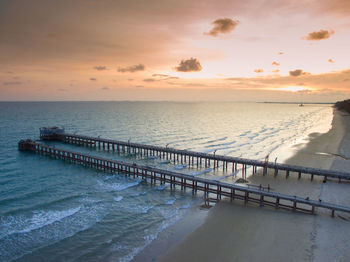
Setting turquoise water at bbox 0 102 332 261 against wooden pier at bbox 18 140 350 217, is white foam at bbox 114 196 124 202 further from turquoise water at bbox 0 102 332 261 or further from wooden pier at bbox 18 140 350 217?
wooden pier at bbox 18 140 350 217

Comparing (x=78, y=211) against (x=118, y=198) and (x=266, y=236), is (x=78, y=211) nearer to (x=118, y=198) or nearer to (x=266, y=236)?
(x=118, y=198)

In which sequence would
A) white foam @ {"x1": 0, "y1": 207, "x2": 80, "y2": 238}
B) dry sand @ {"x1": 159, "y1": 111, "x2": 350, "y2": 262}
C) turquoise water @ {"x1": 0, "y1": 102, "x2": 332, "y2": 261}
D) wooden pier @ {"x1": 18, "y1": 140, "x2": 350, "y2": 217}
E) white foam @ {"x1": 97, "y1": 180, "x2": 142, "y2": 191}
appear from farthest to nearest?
1. white foam @ {"x1": 97, "y1": 180, "x2": 142, "y2": 191}
2. wooden pier @ {"x1": 18, "y1": 140, "x2": 350, "y2": 217}
3. white foam @ {"x1": 0, "y1": 207, "x2": 80, "y2": 238}
4. turquoise water @ {"x1": 0, "y1": 102, "x2": 332, "y2": 261}
5. dry sand @ {"x1": 159, "y1": 111, "x2": 350, "y2": 262}

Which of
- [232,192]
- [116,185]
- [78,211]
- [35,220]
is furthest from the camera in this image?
[116,185]

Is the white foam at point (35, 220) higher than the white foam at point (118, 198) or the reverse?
the reverse

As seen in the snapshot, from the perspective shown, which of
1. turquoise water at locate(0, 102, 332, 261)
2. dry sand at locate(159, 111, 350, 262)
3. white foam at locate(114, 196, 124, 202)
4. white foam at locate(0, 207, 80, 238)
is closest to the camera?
dry sand at locate(159, 111, 350, 262)

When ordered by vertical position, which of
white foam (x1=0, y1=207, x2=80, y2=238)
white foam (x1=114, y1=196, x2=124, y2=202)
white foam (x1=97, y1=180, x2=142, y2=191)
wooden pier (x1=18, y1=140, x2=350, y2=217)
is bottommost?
white foam (x1=0, y1=207, x2=80, y2=238)

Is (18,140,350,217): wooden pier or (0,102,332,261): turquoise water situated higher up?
(18,140,350,217): wooden pier

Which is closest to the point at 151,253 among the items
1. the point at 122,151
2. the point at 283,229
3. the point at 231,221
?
the point at 231,221

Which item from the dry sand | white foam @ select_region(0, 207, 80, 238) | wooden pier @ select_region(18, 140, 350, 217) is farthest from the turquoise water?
the dry sand

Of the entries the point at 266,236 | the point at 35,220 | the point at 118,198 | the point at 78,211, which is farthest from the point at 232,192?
the point at 35,220

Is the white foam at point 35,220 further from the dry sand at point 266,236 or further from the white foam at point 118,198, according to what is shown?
the dry sand at point 266,236

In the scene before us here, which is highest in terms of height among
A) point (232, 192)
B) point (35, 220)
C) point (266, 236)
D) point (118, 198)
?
point (232, 192)

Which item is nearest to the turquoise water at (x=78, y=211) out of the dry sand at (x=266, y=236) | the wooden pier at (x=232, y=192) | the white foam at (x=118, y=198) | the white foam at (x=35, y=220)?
the white foam at (x=35, y=220)
